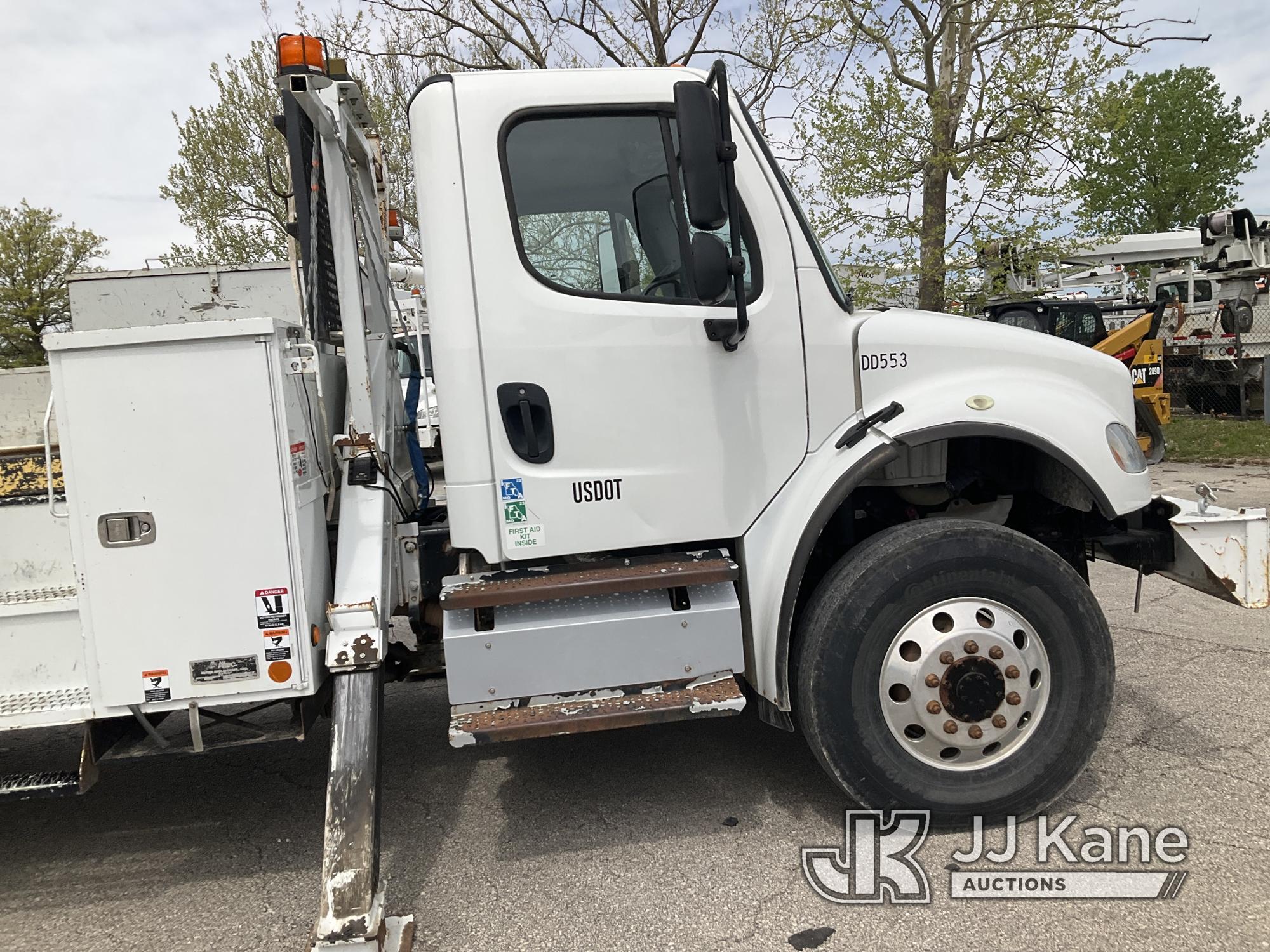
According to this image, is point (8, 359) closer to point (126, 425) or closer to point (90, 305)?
point (90, 305)

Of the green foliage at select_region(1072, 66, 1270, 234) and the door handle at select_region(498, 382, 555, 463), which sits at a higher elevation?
the green foliage at select_region(1072, 66, 1270, 234)

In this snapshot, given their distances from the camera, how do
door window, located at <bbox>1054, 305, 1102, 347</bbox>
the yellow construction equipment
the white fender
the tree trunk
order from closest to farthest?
1. the white fender
2. the tree trunk
3. the yellow construction equipment
4. door window, located at <bbox>1054, 305, 1102, 347</bbox>

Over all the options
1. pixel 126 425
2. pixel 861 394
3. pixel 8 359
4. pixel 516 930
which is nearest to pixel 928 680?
pixel 861 394

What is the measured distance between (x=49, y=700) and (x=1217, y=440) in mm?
14700

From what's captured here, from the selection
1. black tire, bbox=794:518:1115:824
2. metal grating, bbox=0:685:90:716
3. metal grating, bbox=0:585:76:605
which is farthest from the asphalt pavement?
metal grating, bbox=0:585:76:605

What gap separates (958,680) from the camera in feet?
9.90

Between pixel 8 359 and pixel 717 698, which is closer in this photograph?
pixel 717 698

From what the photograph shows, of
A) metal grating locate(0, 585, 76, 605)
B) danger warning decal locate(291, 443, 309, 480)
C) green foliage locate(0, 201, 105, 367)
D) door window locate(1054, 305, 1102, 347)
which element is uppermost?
green foliage locate(0, 201, 105, 367)

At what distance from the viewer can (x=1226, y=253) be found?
15.4 metres

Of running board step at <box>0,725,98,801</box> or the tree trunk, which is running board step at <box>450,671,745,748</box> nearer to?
running board step at <box>0,725,98,801</box>

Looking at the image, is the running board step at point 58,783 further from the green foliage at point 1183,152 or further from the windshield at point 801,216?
the green foliage at point 1183,152

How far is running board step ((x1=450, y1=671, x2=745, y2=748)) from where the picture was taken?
111 inches

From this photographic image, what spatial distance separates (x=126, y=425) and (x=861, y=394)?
2381 mm

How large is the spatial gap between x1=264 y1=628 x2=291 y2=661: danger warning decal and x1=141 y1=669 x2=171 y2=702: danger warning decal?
0.30 metres
